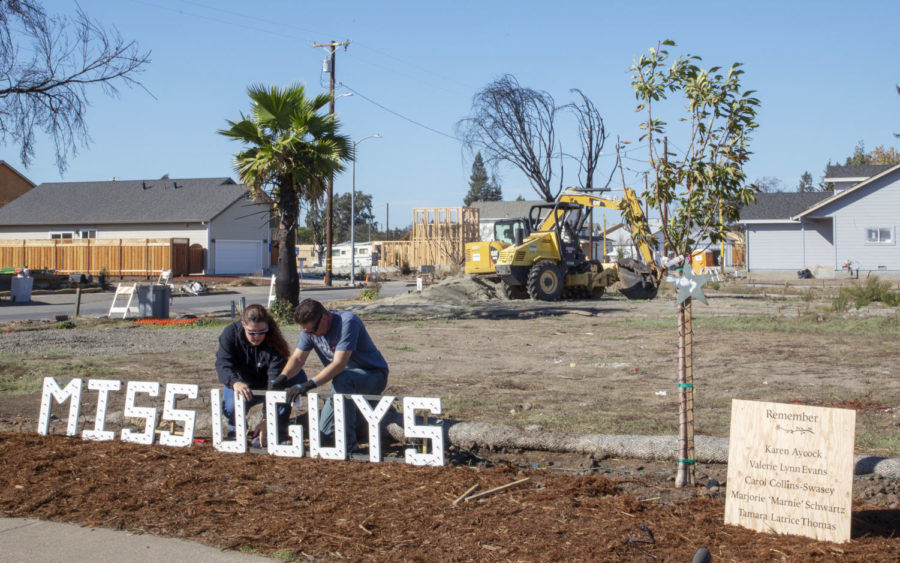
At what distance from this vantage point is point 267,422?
6996 millimetres

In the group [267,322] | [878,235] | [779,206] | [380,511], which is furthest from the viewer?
[779,206]

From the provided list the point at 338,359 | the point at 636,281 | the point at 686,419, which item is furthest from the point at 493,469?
the point at 636,281

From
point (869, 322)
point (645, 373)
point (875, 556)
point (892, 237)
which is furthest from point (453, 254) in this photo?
point (875, 556)

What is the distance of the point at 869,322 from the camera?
16359mm

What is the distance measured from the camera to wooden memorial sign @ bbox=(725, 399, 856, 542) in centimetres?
483

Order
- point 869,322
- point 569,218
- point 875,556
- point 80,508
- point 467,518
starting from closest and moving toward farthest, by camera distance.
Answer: point 875,556 → point 467,518 → point 80,508 → point 869,322 → point 569,218

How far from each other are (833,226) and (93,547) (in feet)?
138

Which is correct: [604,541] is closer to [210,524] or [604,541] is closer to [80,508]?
[210,524]

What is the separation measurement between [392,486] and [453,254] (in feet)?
148

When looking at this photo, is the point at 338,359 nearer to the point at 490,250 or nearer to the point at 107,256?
the point at 490,250

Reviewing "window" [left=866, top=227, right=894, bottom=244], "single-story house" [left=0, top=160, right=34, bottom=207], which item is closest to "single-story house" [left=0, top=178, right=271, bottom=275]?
"single-story house" [left=0, top=160, right=34, bottom=207]

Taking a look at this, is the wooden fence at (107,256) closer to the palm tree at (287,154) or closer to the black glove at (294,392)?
the palm tree at (287,154)

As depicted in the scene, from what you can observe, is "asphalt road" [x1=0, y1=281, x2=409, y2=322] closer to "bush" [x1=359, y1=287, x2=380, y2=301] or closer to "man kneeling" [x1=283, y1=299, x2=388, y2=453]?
"bush" [x1=359, y1=287, x2=380, y2=301]

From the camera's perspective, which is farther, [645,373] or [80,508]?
[645,373]
